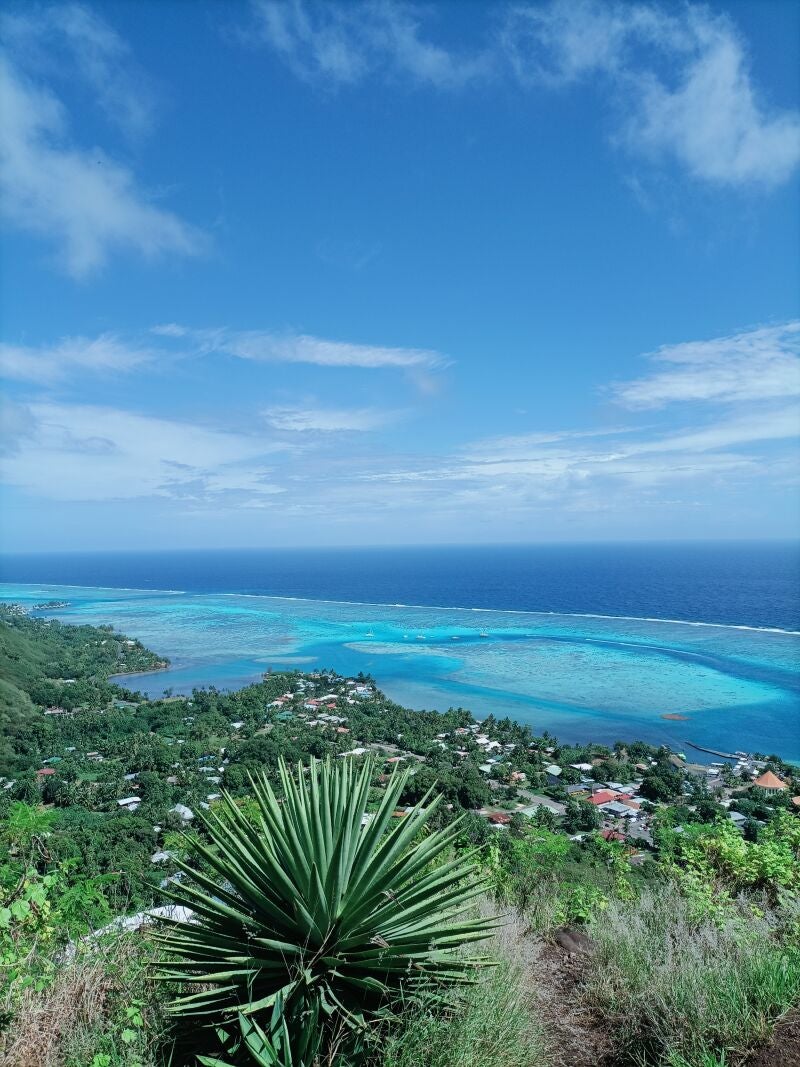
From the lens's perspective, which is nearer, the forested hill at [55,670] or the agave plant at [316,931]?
the agave plant at [316,931]

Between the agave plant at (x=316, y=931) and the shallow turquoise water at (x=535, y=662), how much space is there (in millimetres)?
28795

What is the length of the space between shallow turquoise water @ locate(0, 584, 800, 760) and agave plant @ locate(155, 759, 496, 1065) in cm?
2879

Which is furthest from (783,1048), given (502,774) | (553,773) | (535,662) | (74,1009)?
(535,662)

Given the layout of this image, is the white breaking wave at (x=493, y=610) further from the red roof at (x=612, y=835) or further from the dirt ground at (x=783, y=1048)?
the dirt ground at (x=783, y=1048)

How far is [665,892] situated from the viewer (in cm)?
590

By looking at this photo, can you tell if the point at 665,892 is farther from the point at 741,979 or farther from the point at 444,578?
the point at 444,578

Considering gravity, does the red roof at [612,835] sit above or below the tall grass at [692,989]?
below

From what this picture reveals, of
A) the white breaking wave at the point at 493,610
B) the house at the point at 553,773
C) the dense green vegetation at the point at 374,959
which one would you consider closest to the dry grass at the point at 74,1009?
the dense green vegetation at the point at 374,959

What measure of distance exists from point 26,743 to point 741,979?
3139 centimetres

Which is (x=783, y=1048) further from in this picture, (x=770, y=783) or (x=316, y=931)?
(x=770, y=783)

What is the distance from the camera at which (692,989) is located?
323cm

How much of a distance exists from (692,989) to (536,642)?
53.7 metres

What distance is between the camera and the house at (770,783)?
21422 millimetres

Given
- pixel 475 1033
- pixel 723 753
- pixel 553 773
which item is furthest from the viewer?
pixel 723 753
